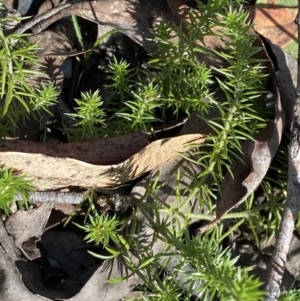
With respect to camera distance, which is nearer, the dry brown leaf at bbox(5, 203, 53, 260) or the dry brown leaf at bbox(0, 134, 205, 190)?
the dry brown leaf at bbox(0, 134, 205, 190)

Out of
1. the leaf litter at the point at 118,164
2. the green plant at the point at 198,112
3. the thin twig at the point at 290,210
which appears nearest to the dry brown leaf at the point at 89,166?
the leaf litter at the point at 118,164

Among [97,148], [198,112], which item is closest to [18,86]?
[97,148]

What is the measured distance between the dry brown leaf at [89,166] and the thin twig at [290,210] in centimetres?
53

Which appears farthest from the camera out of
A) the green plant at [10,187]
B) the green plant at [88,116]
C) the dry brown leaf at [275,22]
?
the dry brown leaf at [275,22]

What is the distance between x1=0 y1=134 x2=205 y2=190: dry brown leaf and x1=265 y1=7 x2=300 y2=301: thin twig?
0.53 meters

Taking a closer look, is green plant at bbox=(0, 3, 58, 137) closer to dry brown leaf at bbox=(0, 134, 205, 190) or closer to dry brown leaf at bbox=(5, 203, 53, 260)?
dry brown leaf at bbox=(0, 134, 205, 190)

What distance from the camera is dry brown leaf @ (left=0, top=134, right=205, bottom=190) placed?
9.52 feet

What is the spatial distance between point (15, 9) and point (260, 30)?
153 centimetres

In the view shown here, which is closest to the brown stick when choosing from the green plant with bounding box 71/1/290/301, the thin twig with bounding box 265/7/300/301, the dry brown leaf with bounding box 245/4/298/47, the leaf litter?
the leaf litter

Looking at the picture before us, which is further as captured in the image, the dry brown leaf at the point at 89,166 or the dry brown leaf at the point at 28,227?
the dry brown leaf at the point at 28,227

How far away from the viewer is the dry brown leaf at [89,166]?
9.52ft

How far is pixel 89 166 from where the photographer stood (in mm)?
2941

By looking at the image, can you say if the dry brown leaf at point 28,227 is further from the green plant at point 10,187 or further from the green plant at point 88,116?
the green plant at point 88,116

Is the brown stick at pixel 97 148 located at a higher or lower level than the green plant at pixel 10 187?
higher
